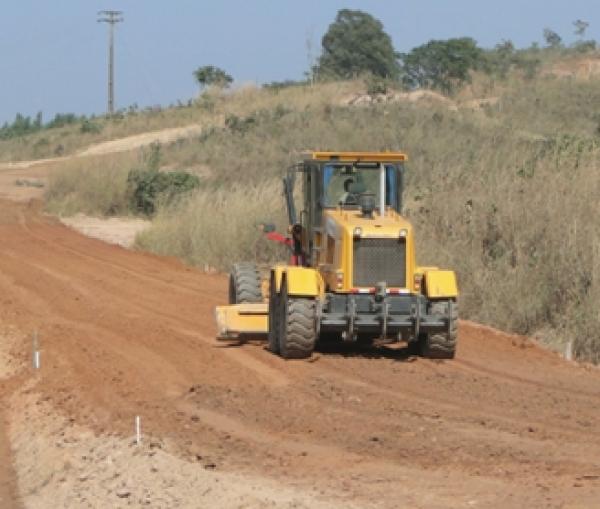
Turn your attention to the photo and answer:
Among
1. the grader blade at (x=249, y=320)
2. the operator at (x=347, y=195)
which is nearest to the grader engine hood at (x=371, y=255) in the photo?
the operator at (x=347, y=195)

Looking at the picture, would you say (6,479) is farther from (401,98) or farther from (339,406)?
(401,98)

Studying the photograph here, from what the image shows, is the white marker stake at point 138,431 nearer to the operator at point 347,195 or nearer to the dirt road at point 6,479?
the dirt road at point 6,479

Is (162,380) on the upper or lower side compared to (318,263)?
lower

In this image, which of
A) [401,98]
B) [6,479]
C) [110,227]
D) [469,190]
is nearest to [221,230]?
[469,190]

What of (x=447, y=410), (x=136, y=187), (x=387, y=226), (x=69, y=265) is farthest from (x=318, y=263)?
(x=136, y=187)

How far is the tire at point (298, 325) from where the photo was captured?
13.1 m

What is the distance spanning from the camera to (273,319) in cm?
1412

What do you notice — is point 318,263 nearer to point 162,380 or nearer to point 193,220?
point 162,380

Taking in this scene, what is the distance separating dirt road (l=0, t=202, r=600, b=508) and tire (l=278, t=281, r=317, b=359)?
9.2 inches

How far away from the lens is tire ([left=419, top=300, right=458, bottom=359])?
44.1ft

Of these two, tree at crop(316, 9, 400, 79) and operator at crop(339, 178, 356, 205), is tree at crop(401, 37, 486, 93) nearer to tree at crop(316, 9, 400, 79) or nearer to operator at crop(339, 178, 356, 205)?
tree at crop(316, 9, 400, 79)

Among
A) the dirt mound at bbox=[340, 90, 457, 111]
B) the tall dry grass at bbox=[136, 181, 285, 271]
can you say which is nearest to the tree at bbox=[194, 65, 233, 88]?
the dirt mound at bbox=[340, 90, 457, 111]

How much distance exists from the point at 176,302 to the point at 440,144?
14454 millimetres

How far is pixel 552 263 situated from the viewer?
16.8m
